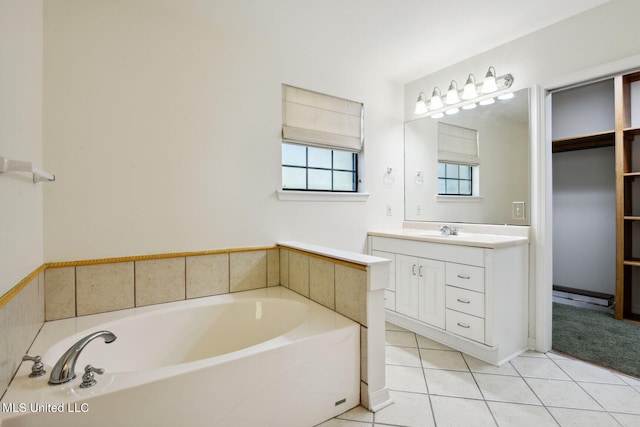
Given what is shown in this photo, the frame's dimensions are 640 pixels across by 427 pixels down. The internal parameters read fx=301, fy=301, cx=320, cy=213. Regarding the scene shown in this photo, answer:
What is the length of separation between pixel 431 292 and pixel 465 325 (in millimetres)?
313

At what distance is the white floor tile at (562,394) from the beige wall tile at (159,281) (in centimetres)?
214

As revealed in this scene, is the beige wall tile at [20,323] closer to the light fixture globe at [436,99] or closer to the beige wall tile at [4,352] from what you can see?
the beige wall tile at [4,352]

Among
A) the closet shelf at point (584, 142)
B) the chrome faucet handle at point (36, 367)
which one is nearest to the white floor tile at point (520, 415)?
the chrome faucet handle at point (36, 367)

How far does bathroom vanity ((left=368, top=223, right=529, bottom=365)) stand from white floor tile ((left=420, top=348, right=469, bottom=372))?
0.11 m

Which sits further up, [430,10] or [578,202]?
[430,10]

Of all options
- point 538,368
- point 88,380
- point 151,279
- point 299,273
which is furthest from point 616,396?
point 151,279

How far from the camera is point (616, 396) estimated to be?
62.6 inches

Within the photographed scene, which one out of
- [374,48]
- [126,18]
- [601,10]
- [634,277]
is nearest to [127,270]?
[126,18]

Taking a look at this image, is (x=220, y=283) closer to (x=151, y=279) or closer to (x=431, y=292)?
(x=151, y=279)

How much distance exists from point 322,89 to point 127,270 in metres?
1.94

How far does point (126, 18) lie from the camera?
5.76 feet

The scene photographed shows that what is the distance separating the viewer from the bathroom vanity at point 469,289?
1.94 metres

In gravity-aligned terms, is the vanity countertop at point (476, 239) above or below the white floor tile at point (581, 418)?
above

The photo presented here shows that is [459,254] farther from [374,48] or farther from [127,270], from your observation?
[127,270]
